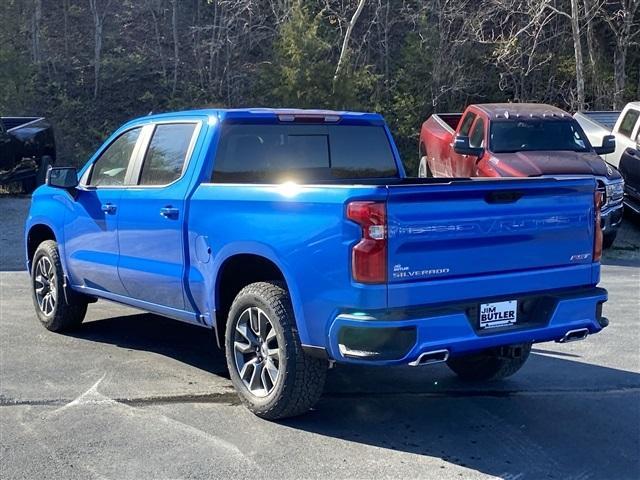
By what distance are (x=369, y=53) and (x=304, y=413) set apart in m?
19.2

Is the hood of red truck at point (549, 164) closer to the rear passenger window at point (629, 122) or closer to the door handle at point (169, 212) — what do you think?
the rear passenger window at point (629, 122)

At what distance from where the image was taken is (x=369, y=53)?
76.6ft

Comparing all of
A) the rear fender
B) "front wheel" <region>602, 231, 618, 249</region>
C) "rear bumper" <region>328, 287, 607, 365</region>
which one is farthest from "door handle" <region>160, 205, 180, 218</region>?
"front wheel" <region>602, 231, 618, 249</region>

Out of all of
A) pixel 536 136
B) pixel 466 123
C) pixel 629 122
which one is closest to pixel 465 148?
pixel 536 136

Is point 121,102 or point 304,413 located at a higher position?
point 121,102

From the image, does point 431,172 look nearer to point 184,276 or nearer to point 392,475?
point 184,276

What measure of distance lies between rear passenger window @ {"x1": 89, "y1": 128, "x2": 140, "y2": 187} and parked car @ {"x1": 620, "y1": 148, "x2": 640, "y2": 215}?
10.1m

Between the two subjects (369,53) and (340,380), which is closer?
(340,380)

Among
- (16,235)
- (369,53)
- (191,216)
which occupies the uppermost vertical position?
(369,53)

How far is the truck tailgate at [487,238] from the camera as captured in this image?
4.45 m

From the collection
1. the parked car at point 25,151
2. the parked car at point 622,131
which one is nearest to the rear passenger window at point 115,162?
the parked car at point 25,151

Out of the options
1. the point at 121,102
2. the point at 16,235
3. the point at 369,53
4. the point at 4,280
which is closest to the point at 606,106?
the point at 369,53

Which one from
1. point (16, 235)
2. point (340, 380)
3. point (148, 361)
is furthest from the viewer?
point (16, 235)

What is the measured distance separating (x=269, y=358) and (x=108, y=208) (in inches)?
86.6
